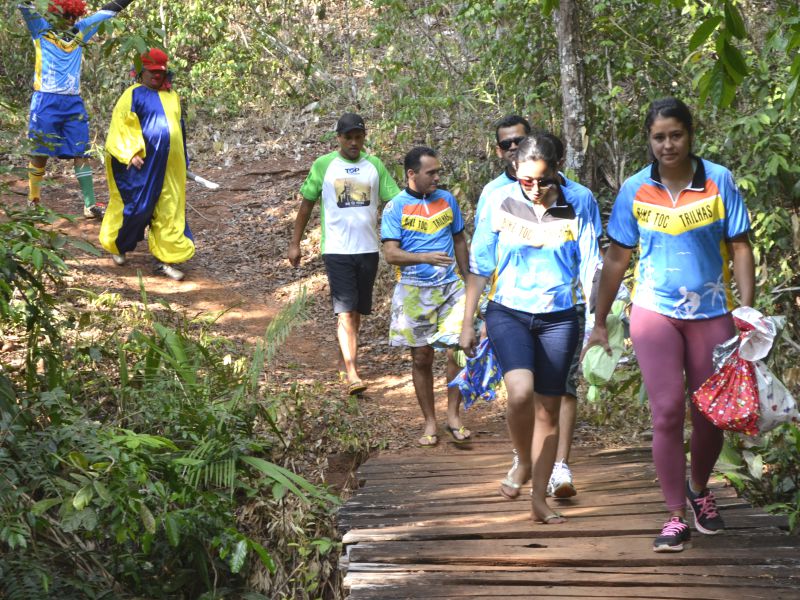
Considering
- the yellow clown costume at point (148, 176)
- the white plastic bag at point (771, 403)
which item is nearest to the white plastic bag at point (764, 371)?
the white plastic bag at point (771, 403)

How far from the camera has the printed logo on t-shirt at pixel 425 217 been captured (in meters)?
6.96

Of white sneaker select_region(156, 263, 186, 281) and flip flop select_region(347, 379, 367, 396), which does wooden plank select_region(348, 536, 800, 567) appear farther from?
white sneaker select_region(156, 263, 186, 281)

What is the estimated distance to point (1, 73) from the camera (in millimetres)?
14266

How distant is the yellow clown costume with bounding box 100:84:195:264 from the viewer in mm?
9242

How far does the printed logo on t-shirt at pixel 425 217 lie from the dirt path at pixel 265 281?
1536 mm

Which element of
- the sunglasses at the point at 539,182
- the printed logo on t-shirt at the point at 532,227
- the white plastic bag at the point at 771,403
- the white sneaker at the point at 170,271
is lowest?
the white sneaker at the point at 170,271

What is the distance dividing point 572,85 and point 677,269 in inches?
189

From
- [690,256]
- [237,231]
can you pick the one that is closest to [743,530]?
[690,256]

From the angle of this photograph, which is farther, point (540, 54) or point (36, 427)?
point (540, 54)

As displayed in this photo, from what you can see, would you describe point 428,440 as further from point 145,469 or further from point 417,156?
point 145,469

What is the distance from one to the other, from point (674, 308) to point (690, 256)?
249mm

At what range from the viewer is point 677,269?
15.1 ft

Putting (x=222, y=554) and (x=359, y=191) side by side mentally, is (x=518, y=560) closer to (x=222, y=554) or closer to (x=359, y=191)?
(x=222, y=554)

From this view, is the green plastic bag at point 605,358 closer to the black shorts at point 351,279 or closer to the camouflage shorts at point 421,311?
the camouflage shorts at point 421,311
